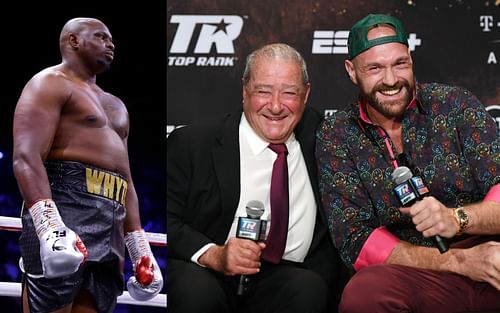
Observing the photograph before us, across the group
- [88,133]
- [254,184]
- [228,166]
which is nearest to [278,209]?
[254,184]

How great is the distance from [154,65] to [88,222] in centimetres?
85

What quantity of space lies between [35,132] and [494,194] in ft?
5.98

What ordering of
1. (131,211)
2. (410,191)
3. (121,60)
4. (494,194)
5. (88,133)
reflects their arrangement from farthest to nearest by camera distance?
(121,60) → (131,211) → (88,133) → (494,194) → (410,191)

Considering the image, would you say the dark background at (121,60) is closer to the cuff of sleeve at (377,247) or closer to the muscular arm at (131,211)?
the muscular arm at (131,211)

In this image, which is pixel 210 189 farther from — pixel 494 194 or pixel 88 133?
pixel 494 194

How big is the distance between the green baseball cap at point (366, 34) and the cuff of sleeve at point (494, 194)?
28.3 inches

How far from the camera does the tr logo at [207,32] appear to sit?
358 cm

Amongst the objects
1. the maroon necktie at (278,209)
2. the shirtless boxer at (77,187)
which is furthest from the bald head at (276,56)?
the shirtless boxer at (77,187)

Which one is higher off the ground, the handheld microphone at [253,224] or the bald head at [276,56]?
the bald head at [276,56]

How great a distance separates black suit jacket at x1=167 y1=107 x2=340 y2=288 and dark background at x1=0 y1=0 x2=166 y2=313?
0.20m

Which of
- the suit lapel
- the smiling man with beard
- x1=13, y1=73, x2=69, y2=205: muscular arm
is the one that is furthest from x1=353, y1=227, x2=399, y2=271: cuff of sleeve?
x1=13, y1=73, x2=69, y2=205: muscular arm

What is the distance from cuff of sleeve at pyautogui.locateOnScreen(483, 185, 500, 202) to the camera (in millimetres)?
2984

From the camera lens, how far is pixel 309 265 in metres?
3.38

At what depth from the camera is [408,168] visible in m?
2.95
